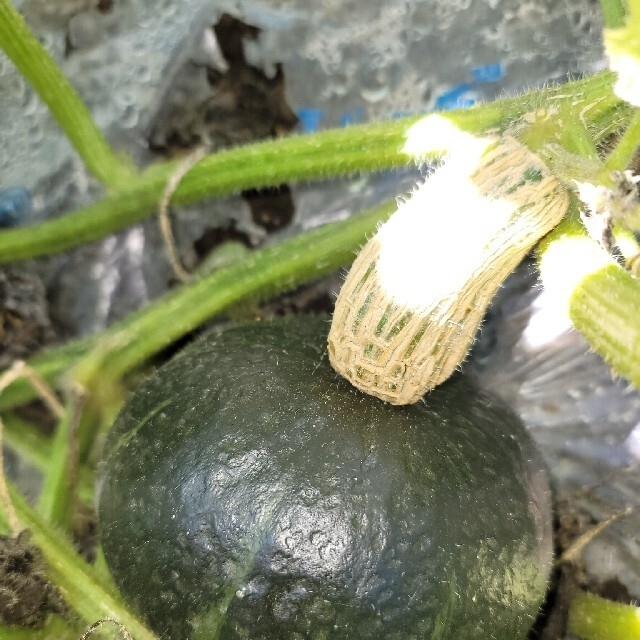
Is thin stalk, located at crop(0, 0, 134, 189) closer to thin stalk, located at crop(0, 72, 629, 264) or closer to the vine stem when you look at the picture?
thin stalk, located at crop(0, 72, 629, 264)

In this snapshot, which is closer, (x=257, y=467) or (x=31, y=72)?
(x=257, y=467)

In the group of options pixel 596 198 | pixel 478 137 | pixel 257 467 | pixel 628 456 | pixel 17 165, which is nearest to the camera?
pixel 596 198

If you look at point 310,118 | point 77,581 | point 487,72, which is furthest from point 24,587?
point 487,72

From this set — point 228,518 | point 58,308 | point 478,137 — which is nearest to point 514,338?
point 478,137

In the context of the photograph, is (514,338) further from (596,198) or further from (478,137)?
(596,198)

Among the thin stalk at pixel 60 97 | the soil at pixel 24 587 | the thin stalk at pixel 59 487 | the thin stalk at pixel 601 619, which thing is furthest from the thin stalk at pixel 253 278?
the thin stalk at pixel 601 619

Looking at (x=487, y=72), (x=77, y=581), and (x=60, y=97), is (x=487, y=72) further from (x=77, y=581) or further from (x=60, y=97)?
(x=77, y=581)

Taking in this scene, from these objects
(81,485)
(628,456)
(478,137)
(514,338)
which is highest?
(478,137)
